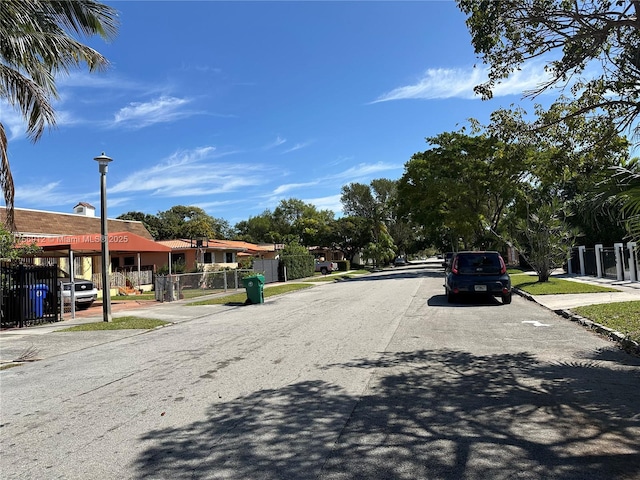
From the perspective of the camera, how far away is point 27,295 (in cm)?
1407

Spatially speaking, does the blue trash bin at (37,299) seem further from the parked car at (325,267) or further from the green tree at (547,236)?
the parked car at (325,267)

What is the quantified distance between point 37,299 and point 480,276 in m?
13.3

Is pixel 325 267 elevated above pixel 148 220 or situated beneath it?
situated beneath

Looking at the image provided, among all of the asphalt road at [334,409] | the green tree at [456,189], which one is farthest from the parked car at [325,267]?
the asphalt road at [334,409]

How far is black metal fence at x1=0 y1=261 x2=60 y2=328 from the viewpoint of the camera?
44.8 ft

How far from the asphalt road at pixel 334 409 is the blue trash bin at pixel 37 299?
225 inches

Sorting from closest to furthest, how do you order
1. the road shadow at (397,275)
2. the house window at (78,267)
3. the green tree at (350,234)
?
1. the house window at (78,267)
2. the road shadow at (397,275)
3. the green tree at (350,234)

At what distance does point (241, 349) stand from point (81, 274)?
2080cm

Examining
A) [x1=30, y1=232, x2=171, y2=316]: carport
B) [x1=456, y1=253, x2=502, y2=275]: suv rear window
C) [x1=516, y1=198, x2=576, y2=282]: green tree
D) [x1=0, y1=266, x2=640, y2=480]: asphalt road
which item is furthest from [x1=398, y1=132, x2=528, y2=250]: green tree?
[x1=0, y1=266, x2=640, y2=480]: asphalt road

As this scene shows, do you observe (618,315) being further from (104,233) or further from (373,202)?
(373,202)

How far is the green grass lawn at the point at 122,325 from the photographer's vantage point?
1289 cm

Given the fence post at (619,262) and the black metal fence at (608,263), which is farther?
the black metal fence at (608,263)

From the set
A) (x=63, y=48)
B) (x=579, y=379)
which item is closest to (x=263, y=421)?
(x=579, y=379)

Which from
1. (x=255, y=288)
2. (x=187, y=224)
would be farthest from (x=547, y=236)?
(x=187, y=224)
